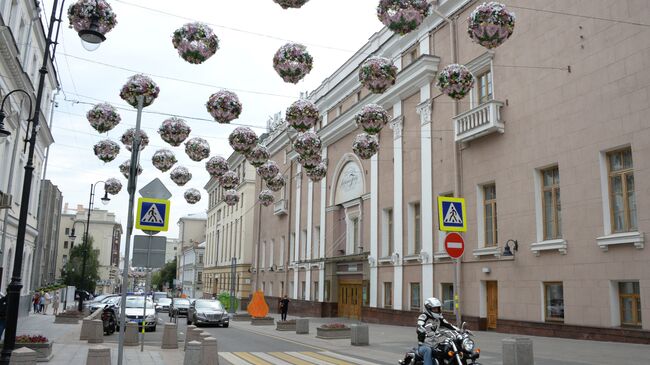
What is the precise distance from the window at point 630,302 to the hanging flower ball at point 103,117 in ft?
51.3

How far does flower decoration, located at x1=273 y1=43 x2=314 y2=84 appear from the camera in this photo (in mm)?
13375

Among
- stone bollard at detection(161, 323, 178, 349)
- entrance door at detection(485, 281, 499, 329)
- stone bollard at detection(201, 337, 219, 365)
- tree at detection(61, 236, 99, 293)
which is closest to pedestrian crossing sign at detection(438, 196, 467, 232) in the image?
stone bollard at detection(201, 337, 219, 365)

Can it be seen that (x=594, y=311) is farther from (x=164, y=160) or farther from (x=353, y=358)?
(x=164, y=160)

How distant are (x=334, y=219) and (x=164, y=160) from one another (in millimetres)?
20155

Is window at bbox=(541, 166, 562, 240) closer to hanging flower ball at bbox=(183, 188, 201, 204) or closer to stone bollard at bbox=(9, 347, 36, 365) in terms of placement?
hanging flower ball at bbox=(183, 188, 201, 204)

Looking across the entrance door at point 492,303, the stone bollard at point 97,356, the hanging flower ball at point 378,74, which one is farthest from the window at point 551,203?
the stone bollard at point 97,356

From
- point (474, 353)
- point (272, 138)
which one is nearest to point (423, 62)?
point (474, 353)

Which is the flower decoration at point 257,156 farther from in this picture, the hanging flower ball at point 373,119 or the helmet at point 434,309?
the helmet at point 434,309

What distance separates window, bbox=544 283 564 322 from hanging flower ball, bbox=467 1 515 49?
10.3m

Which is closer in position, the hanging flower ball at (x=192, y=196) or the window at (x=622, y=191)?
the window at (x=622, y=191)

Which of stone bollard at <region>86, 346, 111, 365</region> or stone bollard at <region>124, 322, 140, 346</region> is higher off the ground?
stone bollard at <region>86, 346, 111, 365</region>

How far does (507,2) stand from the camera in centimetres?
2120

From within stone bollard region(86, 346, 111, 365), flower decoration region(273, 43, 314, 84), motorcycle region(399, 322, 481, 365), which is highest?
flower decoration region(273, 43, 314, 84)

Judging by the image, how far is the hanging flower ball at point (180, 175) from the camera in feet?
70.5
